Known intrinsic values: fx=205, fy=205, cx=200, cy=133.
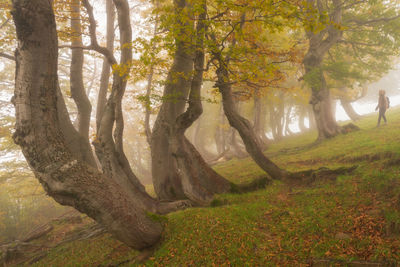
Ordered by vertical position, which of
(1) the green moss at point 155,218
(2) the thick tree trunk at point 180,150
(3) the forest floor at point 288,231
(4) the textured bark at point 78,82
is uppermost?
(4) the textured bark at point 78,82

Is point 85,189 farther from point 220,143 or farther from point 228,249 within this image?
point 220,143

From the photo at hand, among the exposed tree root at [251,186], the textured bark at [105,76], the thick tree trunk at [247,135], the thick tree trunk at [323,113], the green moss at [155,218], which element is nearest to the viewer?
the green moss at [155,218]

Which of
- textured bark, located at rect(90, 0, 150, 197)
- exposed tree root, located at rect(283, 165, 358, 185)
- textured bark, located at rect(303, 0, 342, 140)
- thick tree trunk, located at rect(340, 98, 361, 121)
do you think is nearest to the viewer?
exposed tree root, located at rect(283, 165, 358, 185)

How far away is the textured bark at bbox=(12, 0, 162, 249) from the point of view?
3502 millimetres

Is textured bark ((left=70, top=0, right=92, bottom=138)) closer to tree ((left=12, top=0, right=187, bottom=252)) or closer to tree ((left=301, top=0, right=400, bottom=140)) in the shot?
tree ((left=12, top=0, right=187, bottom=252))

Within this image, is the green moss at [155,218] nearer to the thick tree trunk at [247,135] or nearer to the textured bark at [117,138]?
the textured bark at [117,138]

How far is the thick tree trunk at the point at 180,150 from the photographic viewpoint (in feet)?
25.6

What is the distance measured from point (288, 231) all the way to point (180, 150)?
4720mm

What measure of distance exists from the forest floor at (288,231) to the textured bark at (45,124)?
185 centimetres

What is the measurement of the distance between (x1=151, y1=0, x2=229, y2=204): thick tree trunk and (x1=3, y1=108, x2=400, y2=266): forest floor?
3.33 feet

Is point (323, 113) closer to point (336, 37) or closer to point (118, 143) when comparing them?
point (336, 37)

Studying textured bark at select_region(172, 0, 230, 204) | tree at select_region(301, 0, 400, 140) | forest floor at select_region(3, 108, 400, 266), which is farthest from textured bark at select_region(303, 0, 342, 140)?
textured bark at select_region(172, 0, 230, 204)

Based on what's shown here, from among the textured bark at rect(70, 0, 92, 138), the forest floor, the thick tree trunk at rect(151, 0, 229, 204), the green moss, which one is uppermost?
the textured bark at rect(70, 0, 92, 138)

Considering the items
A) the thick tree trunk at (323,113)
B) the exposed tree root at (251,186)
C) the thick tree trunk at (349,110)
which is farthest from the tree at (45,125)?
the thick tree trunk at (349,110)
